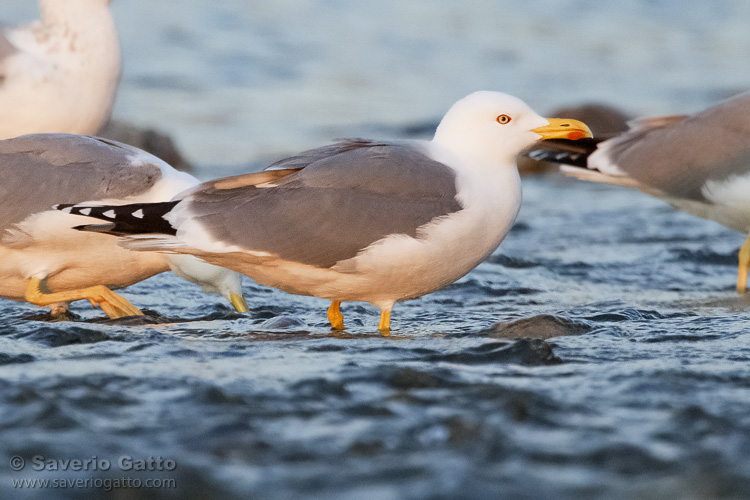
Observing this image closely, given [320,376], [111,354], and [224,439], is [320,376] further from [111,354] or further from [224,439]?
[111,354]

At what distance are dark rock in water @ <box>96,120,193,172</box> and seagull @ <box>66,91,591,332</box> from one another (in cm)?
634

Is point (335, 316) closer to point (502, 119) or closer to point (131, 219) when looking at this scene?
point (131, 219)

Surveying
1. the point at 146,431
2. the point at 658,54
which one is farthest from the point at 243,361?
the point at 658,54

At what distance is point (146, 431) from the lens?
11.4 ft

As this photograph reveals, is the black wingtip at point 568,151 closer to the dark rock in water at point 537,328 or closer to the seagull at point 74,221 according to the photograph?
the dark rock in water at point 537,328

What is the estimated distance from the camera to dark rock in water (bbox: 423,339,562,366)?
4.36m

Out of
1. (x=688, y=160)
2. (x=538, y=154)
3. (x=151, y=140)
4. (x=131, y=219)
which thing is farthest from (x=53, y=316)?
(x=151, y=140)

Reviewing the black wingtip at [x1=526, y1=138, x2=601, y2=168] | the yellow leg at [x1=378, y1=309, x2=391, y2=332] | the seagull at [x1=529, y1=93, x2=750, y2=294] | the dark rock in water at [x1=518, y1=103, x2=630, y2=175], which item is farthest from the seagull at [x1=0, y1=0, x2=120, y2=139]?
the dark rock in water at [x1=518, y1=103, x2=630, y2=175]

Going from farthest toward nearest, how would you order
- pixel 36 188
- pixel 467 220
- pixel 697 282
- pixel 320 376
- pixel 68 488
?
1. pixel 697 282
2. pixel 36 188
3. pixel 467 220
4. pixel 320 376
5. pixel 68 488

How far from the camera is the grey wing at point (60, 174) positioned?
5230 millimetres

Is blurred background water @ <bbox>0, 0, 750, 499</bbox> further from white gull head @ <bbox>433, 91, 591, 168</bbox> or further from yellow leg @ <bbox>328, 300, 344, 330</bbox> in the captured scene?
white gull head @ <bbox>433, 91, 591, 168</bbox>

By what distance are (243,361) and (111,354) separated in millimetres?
564

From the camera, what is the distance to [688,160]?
7109 mm

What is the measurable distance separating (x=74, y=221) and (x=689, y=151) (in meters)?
4.07
